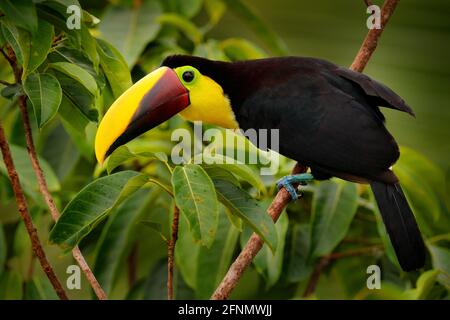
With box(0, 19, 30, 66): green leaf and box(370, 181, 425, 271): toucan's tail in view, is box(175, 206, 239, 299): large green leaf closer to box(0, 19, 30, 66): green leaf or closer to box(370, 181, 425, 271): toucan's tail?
box(370, 181, 425, 271): toucan's tail

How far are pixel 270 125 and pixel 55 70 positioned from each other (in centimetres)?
72

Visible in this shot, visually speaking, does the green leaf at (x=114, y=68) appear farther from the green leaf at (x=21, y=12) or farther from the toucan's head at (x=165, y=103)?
the green leaf at (x=21, y=12)

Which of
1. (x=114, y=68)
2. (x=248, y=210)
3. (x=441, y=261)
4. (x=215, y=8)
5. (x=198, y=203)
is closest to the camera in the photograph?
(x=198, y=203)

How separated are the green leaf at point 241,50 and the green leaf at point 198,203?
1398 mm

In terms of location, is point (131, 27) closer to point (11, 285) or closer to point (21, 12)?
point (11, 285)

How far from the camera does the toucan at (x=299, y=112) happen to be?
88.5 inches

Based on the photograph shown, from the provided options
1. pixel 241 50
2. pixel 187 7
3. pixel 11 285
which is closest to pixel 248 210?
pixel 11 285

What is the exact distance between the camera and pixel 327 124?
2.40 metres

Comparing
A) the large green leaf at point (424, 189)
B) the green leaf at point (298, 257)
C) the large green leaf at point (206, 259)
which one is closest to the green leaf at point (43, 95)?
the large green leaf at point (206, 259)

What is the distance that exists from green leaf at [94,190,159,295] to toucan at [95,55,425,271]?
0.42m

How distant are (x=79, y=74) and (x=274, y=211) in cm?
63

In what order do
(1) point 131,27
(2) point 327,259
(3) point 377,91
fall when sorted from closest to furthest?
1. (3) point 377,91
2. (2) point 327,259
3. (1) point 131,27
